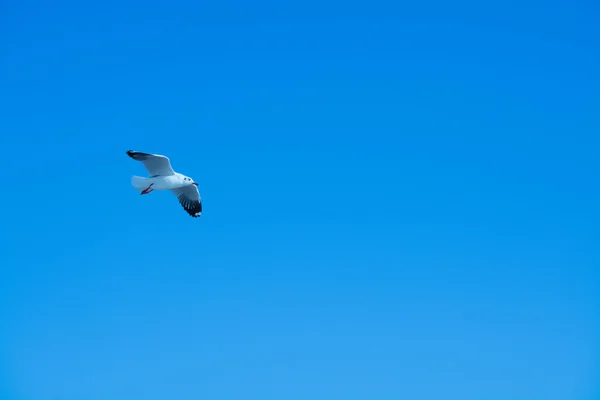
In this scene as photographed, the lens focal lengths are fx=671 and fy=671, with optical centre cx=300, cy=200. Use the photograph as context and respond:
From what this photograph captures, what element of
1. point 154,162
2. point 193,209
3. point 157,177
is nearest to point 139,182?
point 157,177

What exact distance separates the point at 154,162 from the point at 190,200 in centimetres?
328

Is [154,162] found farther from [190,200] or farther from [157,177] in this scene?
[190,200]

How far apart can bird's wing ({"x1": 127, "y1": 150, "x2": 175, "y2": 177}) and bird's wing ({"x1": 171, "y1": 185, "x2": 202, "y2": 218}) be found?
2131mm

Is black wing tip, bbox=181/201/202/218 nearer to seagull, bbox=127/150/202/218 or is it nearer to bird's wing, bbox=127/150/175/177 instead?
seagull, bbox=127/150/202/218

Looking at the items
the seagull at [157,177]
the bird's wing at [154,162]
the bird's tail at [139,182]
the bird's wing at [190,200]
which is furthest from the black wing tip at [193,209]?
the bird's tail at [139,182]

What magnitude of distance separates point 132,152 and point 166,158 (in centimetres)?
94

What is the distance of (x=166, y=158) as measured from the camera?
61.1 ft

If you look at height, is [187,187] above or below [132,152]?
above

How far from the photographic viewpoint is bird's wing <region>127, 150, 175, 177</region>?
1831 cm

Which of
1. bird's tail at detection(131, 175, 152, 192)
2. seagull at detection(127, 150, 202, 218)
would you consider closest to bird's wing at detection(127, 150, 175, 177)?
seagull at detection(127, 150, 202, 218)

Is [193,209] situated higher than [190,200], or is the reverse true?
[190,200]

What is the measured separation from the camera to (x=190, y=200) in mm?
21797

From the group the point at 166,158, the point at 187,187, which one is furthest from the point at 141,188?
the point at 187,187

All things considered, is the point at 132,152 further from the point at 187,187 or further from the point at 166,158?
the point at 187,187
